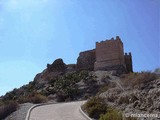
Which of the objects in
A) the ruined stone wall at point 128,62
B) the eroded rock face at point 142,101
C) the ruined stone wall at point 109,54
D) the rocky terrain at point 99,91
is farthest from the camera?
the ruined stone wall at point 128,62

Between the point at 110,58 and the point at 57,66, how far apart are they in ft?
37.3

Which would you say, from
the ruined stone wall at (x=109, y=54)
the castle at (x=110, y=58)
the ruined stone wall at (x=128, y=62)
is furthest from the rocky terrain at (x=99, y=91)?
the ruined stone wall at (x=128, y=62)

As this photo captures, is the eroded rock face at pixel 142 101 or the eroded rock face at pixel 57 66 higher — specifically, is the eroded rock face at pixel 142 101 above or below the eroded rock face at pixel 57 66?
below

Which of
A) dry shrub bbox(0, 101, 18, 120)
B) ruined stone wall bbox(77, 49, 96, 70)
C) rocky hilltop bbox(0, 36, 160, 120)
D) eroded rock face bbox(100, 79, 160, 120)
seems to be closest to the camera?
eroded rock face bbox(100, 79, 160, 120)

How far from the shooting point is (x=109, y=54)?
52.5 meters

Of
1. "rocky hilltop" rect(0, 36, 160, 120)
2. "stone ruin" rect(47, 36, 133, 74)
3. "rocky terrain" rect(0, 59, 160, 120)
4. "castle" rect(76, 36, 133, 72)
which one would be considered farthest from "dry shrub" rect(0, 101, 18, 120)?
"castle" rect(76, 36, 133, 72)

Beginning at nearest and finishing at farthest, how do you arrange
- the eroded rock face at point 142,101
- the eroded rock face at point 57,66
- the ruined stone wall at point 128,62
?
1. the eroded rock face at point 142,101
2. the ruined stone wall at point 128,62
3. the eroded rock face at point 57,66

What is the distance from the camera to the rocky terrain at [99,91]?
14537 millimetres

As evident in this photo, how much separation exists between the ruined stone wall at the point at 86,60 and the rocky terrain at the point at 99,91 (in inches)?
74.0

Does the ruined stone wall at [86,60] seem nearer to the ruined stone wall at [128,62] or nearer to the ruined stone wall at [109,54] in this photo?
the ruined stone wall at [109,54]

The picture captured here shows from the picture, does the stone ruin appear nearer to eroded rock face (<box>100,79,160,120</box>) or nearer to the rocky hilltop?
the rocky hilltop

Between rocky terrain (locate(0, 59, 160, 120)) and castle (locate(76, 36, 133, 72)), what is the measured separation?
3.99 meters

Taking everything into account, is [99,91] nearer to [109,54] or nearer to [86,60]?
[109,54]

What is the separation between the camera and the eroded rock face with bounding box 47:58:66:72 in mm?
56500
